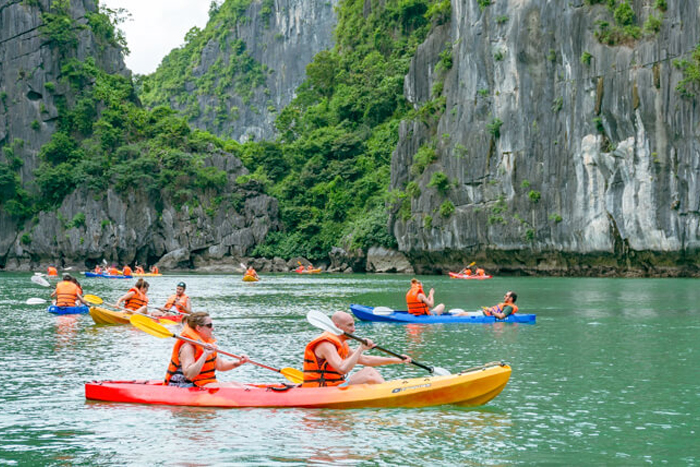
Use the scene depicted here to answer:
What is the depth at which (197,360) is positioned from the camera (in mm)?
11297

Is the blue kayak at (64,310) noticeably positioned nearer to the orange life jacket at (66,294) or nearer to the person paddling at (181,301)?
the orange life jacket at (66,294)

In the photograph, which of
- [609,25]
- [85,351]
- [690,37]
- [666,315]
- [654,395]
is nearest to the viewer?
[654,395]

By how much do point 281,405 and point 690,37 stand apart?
44.5 metres

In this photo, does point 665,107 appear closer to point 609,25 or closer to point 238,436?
point 609,25

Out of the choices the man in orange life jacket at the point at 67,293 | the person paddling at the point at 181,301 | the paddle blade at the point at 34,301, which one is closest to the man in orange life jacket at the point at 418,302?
the person paddling at the point at 181,301

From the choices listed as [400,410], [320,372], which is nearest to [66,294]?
[320,372]

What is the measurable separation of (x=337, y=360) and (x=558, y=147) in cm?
4704

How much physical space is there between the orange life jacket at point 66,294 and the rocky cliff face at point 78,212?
2109 inches

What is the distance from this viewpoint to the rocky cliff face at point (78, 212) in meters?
77.3

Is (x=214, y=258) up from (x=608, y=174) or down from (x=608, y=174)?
down

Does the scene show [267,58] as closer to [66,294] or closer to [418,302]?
[66,294]

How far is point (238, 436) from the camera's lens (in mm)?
9766

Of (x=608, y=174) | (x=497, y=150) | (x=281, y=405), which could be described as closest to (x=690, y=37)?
(x=608, y=174)

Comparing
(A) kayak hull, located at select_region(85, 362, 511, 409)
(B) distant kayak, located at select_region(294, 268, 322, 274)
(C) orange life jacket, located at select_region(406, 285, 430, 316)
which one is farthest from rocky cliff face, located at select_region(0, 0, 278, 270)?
(A) kayak hull, located at select_region(85, 362, 511, 409)
